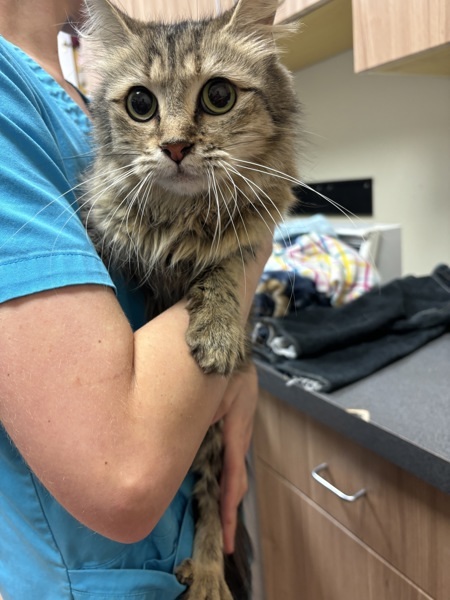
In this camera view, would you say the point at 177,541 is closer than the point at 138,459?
No

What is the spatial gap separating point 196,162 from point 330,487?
0.74m

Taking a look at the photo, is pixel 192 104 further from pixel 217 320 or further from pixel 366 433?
pixel 366 433

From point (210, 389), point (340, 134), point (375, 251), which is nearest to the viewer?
point (210, 389)

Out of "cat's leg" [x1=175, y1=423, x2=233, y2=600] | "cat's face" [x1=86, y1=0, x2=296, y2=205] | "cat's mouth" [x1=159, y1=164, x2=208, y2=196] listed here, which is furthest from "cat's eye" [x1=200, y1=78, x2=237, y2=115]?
"cat's leg" [x1=175, y1=423, x2=233, y2=600]

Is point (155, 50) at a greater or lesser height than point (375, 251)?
greater

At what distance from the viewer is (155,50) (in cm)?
77

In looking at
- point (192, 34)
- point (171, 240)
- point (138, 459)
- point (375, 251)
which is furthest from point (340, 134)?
point (138, 459)

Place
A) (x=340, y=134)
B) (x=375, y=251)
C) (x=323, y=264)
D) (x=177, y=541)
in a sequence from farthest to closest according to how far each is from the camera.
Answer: (x=340, y=134) < (x=375, y=251) < (x=323, y=264) < (x=177, y=541)

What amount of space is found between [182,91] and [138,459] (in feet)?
1.70

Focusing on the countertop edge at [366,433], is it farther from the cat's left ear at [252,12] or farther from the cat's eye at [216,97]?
the cat's left ear at [252,12]

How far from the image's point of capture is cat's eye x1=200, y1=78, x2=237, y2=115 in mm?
720

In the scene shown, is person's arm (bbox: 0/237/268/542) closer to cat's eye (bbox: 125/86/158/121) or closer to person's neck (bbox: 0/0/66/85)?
cat's eye (bbox: 125/86/158/121)

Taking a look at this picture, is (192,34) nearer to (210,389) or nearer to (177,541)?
(210,389)

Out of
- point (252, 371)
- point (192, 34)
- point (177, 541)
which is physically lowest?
point (177, 541)
